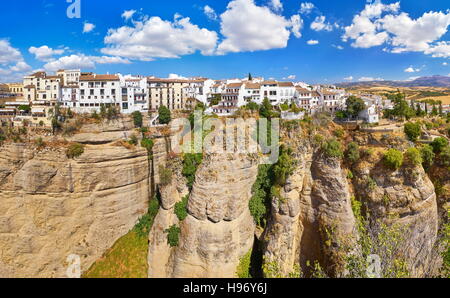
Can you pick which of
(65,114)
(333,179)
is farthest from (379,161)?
(65,114)

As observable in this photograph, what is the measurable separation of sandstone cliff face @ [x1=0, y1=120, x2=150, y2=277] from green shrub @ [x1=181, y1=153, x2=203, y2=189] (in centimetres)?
612

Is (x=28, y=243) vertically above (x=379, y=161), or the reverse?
(x=379, y=161)

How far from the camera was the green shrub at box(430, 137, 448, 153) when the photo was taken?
2131 cm

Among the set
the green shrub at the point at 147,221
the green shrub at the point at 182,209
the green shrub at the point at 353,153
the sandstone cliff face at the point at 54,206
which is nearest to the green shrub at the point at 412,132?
the green shrub at the point at 353,153

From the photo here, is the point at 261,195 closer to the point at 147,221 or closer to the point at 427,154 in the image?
the point at 147,221

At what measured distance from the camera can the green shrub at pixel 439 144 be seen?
21312 mm

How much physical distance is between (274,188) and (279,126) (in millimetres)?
6509

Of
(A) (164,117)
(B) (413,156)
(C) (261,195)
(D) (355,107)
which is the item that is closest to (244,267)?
(C) (261,195)

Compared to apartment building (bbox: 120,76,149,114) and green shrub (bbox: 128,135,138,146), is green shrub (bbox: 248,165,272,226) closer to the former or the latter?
green shrub (bbox: 128,135,138,146)

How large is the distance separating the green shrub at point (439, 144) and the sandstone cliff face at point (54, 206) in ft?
88.7
